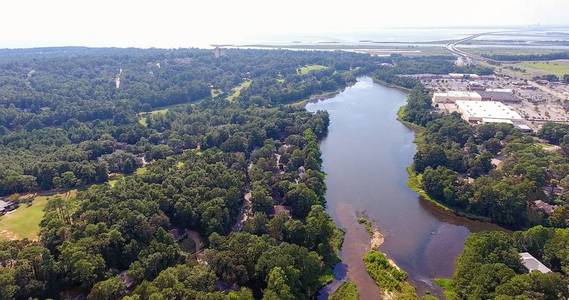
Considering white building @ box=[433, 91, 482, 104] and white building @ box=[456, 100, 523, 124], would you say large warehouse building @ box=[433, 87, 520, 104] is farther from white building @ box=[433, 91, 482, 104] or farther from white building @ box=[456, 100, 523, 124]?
white building @ box=[456, 100, 523, 124]

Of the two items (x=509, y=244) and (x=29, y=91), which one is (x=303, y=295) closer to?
(x=509, y=244)

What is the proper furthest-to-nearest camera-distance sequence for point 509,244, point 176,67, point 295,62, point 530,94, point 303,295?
point 295,62, point 176,67, point 530,94, point 509,244, point 303,295

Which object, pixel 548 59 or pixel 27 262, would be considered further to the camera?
pixel 548 59

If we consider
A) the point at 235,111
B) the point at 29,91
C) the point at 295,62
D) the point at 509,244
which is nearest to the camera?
the point at 509,244

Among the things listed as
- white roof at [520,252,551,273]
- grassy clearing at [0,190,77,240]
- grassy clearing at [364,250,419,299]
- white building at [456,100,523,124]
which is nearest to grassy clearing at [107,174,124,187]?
grassy clearing at [0,190,77,240]

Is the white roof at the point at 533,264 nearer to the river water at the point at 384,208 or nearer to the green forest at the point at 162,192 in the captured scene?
the river water at the point at 384,208

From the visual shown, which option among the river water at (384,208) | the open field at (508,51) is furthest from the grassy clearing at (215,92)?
the open field at (508,51)

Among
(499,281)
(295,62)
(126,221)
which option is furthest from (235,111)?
(295,62)

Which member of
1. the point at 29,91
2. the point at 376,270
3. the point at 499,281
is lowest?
the point at 376,270
